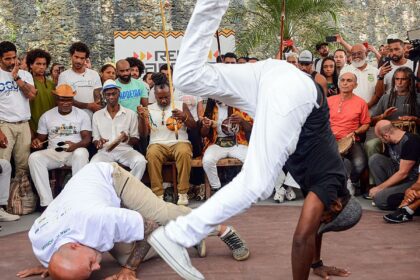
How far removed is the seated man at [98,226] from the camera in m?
3.85

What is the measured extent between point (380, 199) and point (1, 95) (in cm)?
429

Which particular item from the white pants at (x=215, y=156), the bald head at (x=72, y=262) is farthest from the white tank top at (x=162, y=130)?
the bald head at (x=72, y=262)

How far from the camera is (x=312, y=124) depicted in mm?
3471

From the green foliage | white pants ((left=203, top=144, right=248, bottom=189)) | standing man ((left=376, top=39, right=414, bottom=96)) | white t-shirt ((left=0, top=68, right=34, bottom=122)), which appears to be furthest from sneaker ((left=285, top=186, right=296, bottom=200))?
the green foliage

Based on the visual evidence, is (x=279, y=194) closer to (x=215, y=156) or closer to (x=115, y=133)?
(x=215, y=156)

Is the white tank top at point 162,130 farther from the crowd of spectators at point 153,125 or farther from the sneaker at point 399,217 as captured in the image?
the sneaker at point 399,217

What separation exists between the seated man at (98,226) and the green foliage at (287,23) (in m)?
9.25

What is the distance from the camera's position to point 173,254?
308 centimetres

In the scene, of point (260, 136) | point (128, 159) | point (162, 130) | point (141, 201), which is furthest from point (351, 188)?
point (260, 136)

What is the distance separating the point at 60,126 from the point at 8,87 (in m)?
0.73

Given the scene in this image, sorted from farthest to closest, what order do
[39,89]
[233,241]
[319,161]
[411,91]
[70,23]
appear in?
[70,23]
[39,89]
[411,91]
[233,241]
[319,161]

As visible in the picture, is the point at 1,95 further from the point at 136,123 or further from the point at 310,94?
the point at 310,94

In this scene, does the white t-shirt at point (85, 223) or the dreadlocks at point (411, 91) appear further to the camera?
the dreadlocks at point (411, 91)

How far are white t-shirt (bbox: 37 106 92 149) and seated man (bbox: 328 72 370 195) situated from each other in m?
3.01
